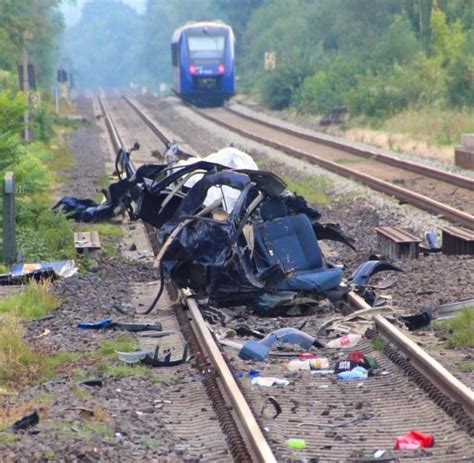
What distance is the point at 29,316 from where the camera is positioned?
11.2 metres

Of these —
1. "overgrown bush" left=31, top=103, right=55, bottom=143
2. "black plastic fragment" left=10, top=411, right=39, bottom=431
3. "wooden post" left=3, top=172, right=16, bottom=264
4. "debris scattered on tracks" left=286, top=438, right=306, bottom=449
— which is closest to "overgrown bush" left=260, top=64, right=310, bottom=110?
"overgrown bush" left=31, top=103, right=55, bottom=143

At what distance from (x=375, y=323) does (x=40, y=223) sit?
785 centimetres

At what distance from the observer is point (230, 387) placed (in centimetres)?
798

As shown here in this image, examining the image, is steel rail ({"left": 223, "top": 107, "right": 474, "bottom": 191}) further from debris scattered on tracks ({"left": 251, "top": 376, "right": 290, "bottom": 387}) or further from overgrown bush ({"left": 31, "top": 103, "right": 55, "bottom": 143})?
debris scattered on tracks ({"left": 251, "top": 376, "right": 290, "bottom": 387})

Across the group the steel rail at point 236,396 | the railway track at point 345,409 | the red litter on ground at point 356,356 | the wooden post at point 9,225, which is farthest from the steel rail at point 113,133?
the railway track at point 345,409

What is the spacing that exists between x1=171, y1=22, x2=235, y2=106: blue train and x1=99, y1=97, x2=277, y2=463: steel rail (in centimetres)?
4377

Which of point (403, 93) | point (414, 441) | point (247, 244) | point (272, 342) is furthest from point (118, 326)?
point (403, 93)

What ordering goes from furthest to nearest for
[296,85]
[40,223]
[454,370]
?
[296,85] < [40,223] < [454,370]

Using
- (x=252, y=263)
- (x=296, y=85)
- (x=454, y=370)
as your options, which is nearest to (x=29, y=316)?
(x=252, y=263)

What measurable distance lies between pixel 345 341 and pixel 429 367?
59.8 inches

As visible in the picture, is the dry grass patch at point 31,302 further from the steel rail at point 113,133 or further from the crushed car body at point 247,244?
the steel rail at point 113,133

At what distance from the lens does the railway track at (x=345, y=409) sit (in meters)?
6.79

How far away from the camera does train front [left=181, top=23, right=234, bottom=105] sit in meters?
54.7

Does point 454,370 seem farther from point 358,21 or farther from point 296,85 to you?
point 358,21
